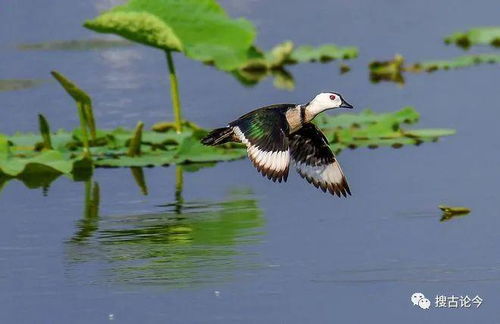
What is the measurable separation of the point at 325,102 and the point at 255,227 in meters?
1.80

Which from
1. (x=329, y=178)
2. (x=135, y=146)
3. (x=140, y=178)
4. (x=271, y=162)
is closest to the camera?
(x=271, y=162)

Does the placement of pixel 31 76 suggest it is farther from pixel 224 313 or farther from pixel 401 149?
pixel 224 313

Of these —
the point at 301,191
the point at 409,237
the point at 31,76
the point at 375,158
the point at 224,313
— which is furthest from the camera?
the point at 31,76

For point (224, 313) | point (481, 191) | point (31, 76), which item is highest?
point (31, 76)

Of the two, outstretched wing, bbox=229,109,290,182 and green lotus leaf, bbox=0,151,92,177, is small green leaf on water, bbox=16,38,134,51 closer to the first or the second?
green lotus leaf, bbox=0,151,92,177

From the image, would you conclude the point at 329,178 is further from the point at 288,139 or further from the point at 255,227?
the point at 255,227

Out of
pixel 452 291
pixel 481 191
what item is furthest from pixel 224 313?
pixel 481 191

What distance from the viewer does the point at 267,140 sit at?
8.89 m

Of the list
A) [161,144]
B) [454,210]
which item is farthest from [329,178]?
[161,144]

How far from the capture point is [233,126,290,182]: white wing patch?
8.64 m

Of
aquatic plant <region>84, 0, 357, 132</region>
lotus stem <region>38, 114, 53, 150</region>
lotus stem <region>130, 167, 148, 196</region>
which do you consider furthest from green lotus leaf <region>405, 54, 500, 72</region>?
lotus stem <region>38, 114, 53, 150</region>

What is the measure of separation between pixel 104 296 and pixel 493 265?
2090mm

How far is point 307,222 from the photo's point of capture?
1078 cm

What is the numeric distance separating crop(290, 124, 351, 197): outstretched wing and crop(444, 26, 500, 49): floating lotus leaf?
988 centimetres
